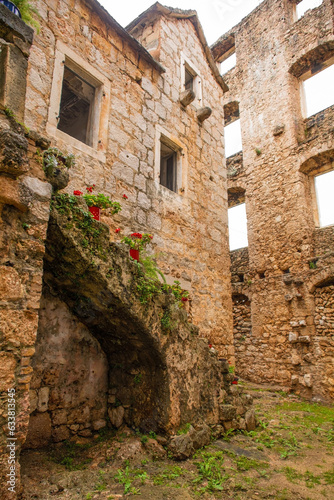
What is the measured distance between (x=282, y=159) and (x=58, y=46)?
7.95m

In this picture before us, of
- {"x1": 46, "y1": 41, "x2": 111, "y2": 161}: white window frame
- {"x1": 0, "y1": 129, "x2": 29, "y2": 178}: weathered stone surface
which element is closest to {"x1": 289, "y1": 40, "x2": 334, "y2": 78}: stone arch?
Answer: {"x1": 46, "y1": 41, "x2": 111, "y2": 161}: white window frame

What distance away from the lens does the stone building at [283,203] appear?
8289mm

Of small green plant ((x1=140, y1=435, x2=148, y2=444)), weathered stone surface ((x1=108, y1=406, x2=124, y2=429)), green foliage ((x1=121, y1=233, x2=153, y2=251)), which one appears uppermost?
green foliage ((x1=121, y1=233, x2=153, y2=251))

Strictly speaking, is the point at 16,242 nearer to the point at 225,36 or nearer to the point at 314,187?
the point at 314,187

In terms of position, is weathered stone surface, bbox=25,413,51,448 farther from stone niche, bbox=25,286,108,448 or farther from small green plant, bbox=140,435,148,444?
small green plant, bbox=140,435,148,444

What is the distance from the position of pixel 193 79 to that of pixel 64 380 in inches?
268

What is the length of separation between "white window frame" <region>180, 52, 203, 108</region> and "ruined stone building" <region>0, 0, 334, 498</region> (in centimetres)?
5

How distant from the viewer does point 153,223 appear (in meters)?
5.18

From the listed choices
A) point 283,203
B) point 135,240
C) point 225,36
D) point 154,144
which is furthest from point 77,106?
point 225,36

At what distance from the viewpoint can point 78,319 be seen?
146 inches

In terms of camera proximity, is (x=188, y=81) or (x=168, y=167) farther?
(x=188, y=81)

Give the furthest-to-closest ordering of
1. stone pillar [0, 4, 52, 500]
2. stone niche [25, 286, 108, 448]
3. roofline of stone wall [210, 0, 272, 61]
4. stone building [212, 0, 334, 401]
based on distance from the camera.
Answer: roofline of stone wall [210, 0, 272, 61] → stone building [212, 0, 334, 401] → stone niche [25, 286, 108, 448] → stone pillar [0, 4, 52, 500]

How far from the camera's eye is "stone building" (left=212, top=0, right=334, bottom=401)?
829 centimetres

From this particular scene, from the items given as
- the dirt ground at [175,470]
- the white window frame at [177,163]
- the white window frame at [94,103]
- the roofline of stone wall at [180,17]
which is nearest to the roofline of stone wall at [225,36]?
the roofline of stone wall at [180,17]
